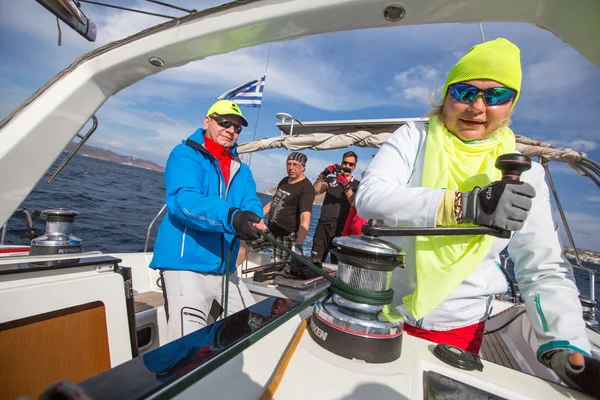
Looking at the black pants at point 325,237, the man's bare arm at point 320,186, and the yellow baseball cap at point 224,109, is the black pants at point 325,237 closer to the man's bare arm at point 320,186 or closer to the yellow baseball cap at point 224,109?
the man's bare arm at point 320,186

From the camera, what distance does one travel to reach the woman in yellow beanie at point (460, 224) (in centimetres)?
102

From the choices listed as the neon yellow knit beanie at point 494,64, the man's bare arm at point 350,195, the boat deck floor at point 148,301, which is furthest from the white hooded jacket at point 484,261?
the man's bare arm at point 350,195

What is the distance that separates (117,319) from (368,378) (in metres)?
1.29

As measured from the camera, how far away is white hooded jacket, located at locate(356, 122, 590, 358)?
1.02 m

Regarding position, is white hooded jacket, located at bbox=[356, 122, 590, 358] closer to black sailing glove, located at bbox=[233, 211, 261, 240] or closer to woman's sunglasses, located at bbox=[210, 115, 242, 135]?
black sailing glove, located at bbox=[233, 211, 261, 240]

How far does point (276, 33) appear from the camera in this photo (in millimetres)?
1196

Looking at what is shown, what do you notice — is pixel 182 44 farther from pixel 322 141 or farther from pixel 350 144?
pixel 322 141

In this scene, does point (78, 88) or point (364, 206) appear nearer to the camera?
point (364, 206)

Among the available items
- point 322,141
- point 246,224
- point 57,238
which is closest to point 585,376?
point 246,224

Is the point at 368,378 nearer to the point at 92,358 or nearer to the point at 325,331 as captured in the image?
the point at 325,331

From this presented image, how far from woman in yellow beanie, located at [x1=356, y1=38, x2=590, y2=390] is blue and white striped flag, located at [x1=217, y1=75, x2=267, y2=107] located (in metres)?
5.17

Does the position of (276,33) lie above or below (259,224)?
above

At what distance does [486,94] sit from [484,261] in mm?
646

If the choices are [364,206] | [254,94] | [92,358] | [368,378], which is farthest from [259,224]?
[254,94]
